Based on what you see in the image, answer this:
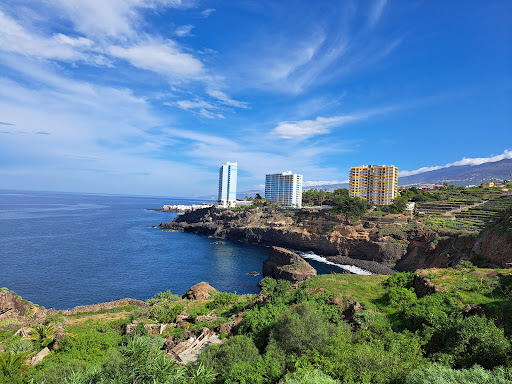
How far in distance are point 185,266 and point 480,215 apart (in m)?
86.2

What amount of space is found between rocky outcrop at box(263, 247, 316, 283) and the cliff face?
84.3 feet

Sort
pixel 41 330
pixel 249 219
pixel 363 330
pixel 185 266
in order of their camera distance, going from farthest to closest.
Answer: pixel 249 219, pixel 185 266, pixel 41 330, pixel 363 330

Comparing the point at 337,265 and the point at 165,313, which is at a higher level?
the point at 165,313

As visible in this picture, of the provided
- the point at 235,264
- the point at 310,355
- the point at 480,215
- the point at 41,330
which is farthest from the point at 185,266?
the point at 480,215

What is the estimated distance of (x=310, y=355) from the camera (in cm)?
1509

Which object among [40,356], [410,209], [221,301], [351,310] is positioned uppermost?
[410,209]

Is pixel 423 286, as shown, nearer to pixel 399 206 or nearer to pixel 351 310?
pixel 351 310

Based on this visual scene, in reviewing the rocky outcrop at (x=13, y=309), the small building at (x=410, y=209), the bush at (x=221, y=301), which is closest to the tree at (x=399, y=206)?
the small building at (x=410, y=209)

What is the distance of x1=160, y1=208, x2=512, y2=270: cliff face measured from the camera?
53.9 m

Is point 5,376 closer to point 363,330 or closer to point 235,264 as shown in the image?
point 363,330

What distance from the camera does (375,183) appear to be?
136 m

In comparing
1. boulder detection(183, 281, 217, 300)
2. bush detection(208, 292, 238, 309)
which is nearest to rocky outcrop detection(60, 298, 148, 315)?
boulder detection(183, 281, 217, 300)

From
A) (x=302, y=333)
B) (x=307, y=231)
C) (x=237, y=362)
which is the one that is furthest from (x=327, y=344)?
(x=307, y=231)

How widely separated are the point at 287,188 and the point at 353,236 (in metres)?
97.3
